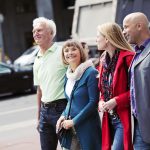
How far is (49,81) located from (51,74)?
0.07 m

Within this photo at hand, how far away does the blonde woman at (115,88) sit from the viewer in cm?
437

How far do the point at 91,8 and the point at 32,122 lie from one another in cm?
457

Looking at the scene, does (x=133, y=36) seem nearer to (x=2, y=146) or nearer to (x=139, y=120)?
(x=139, y=120)

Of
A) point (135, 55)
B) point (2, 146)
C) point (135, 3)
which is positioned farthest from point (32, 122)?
point (135, 55)

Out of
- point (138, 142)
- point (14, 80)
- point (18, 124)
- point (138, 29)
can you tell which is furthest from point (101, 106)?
point (14, 80)

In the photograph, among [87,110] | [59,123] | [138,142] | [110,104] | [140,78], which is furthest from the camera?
[59,123]

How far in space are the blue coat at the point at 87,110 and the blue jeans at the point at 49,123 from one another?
1.02ft

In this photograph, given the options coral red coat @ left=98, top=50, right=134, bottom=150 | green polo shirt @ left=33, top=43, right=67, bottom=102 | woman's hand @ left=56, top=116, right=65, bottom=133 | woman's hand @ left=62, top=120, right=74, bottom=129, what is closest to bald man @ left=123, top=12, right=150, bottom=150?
coral red coat @ left=98, top=50, right=134, bottom=150

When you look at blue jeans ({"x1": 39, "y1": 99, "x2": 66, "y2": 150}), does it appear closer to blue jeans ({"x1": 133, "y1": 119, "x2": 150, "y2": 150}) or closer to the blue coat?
the blue coat

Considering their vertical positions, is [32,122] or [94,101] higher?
[94,101]

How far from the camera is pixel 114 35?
176 inches

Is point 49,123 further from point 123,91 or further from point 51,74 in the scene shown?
point 123,91

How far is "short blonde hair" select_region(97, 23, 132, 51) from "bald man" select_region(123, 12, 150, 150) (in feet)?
0.96

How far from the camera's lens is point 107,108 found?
437 centimetres
